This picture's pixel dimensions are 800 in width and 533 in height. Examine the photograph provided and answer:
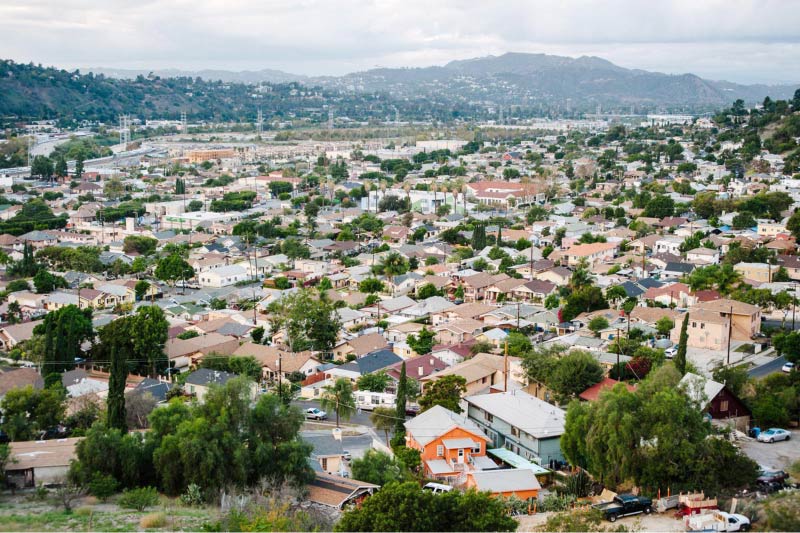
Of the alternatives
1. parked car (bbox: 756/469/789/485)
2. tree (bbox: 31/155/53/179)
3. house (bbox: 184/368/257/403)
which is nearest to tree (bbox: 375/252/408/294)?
house (bbox: 184/368/257/403)

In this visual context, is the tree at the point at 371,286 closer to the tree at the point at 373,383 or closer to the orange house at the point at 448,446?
the tree at the point at 373,383

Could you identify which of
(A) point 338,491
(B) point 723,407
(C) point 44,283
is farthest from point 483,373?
(C) point 44,283

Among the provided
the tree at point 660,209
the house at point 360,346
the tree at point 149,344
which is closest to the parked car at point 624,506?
the house at point 360,346

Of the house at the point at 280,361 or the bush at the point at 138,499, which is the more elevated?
the bush at the point at 138,499

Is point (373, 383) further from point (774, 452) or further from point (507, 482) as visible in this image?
point (774, 452)

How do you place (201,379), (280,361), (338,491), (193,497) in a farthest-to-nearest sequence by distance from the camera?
(280,361), (201,379), (338,491), (193,497)

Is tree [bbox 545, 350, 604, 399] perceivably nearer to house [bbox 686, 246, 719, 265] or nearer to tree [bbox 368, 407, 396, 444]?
tree [bbox 368, 407, 396, 444]
